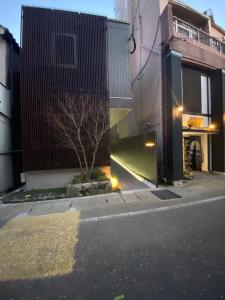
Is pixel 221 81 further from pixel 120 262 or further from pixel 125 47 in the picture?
pixel 120 262

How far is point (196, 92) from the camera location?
10.0 meters

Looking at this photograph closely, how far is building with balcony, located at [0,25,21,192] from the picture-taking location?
8094 mm

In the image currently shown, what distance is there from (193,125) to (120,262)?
8.90 meters

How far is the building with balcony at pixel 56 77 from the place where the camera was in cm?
781

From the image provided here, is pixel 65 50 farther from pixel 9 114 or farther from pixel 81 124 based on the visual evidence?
pixel 9 114

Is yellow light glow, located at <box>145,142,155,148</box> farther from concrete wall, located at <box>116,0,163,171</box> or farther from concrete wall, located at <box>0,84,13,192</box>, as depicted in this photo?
concrete wall, located at <box>0,84,13,192</box>

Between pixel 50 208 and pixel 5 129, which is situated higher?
pixel 5 129

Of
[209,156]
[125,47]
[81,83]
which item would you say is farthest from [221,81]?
[81,83]

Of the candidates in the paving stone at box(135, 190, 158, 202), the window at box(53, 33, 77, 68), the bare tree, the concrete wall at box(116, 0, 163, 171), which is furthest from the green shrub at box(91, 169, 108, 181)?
the window at box(53, 33, 77, 68)

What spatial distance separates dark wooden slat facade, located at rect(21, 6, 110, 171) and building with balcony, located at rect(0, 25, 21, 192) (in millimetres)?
1260

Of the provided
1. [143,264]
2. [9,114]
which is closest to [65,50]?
[9,114]

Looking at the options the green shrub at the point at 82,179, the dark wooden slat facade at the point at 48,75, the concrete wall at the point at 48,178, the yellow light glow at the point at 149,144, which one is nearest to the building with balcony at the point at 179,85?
the yellow light glow at the point at 149,144

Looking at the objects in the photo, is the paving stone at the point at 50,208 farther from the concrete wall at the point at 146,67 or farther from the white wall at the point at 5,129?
the concrete wall at the point at 146,67

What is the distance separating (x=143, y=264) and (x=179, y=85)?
793cm
